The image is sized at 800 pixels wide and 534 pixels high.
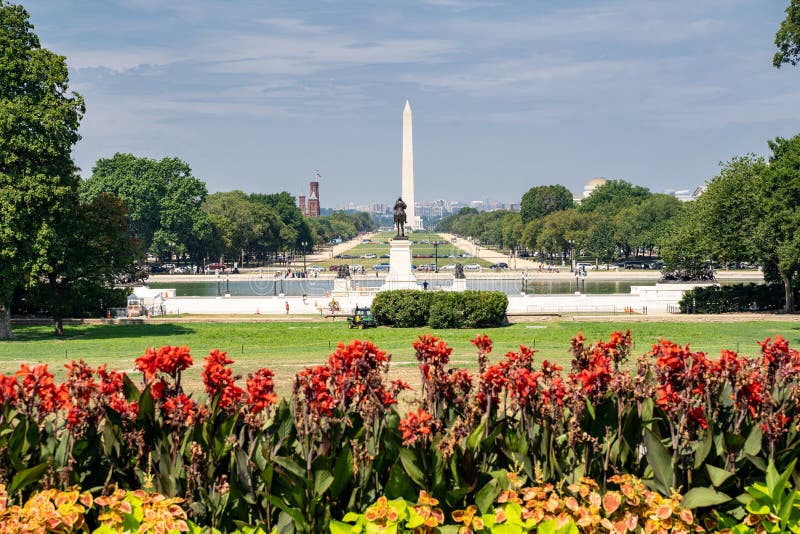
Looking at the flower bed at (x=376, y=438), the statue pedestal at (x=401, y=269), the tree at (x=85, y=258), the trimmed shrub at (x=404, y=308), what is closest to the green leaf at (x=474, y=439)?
the flower bed at (x=376, y=438)

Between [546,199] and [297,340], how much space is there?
132086 mm

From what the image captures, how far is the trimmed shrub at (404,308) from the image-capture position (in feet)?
119

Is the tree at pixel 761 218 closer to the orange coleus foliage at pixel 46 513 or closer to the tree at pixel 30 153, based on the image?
the tree at pixel 30 153

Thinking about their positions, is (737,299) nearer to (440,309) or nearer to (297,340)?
(440,309)

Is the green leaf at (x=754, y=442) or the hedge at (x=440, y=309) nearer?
the green leaf at (x=754, y=442)

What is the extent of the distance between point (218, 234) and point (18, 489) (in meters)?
93.9

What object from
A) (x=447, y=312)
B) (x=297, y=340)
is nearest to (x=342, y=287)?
(x=447, y=312)

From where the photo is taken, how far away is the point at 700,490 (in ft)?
23.1

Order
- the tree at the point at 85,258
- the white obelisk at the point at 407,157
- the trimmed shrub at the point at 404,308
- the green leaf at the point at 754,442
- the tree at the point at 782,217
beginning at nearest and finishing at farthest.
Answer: the green leaf at the point at 754,442
the tree at the point at 85,258
the trimmed shrub at the point at 404,308
the tree at the point at 782,217
the white obelisk at the point at 407,157

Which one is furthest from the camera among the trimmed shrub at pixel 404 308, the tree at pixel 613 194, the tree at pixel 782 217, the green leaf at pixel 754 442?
the tree at pixel 613 194

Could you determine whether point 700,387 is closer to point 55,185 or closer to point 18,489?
point 18,489

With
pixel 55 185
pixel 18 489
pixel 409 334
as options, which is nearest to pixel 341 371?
pixel 18 489

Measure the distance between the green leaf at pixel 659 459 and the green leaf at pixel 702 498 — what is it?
154 millimetres

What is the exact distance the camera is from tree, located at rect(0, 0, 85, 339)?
30.5 meters
